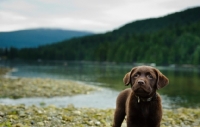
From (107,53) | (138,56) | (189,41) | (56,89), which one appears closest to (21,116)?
(56,89)

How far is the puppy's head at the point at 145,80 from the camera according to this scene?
18.1 feet

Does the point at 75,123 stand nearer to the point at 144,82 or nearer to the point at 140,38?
the point at 144,82

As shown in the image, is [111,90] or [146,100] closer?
[146,100]

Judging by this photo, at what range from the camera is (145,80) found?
5637 millimetres

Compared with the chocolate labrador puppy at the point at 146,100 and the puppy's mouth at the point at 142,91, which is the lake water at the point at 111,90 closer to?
the chocolate labrador puppy at the point at 146,100

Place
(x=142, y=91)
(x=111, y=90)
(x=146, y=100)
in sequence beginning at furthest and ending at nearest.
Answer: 1. (x=111, y=90)
2. (x=146, y=100)
3. (x=142, y=91)

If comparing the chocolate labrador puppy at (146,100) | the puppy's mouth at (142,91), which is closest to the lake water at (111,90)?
the chocolate labrador puppy at (146,100)

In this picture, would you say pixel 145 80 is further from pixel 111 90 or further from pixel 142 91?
pixel 111 90

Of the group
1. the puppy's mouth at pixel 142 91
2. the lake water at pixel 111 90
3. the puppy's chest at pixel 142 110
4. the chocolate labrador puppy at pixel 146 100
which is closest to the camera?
the puppy's mouth at pixel 142 91

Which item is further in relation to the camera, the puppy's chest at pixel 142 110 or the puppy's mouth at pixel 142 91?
the puppy's chest at pixel 142 110

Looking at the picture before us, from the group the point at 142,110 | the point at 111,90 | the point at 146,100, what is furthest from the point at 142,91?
the point at 111,90

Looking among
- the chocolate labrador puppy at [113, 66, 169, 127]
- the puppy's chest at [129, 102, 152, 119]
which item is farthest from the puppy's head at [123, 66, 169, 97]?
the puppy's chest at [129, 102, 152, 119]

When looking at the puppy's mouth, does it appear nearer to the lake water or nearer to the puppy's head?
the puppy's head

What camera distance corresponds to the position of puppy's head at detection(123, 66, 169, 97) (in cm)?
553
